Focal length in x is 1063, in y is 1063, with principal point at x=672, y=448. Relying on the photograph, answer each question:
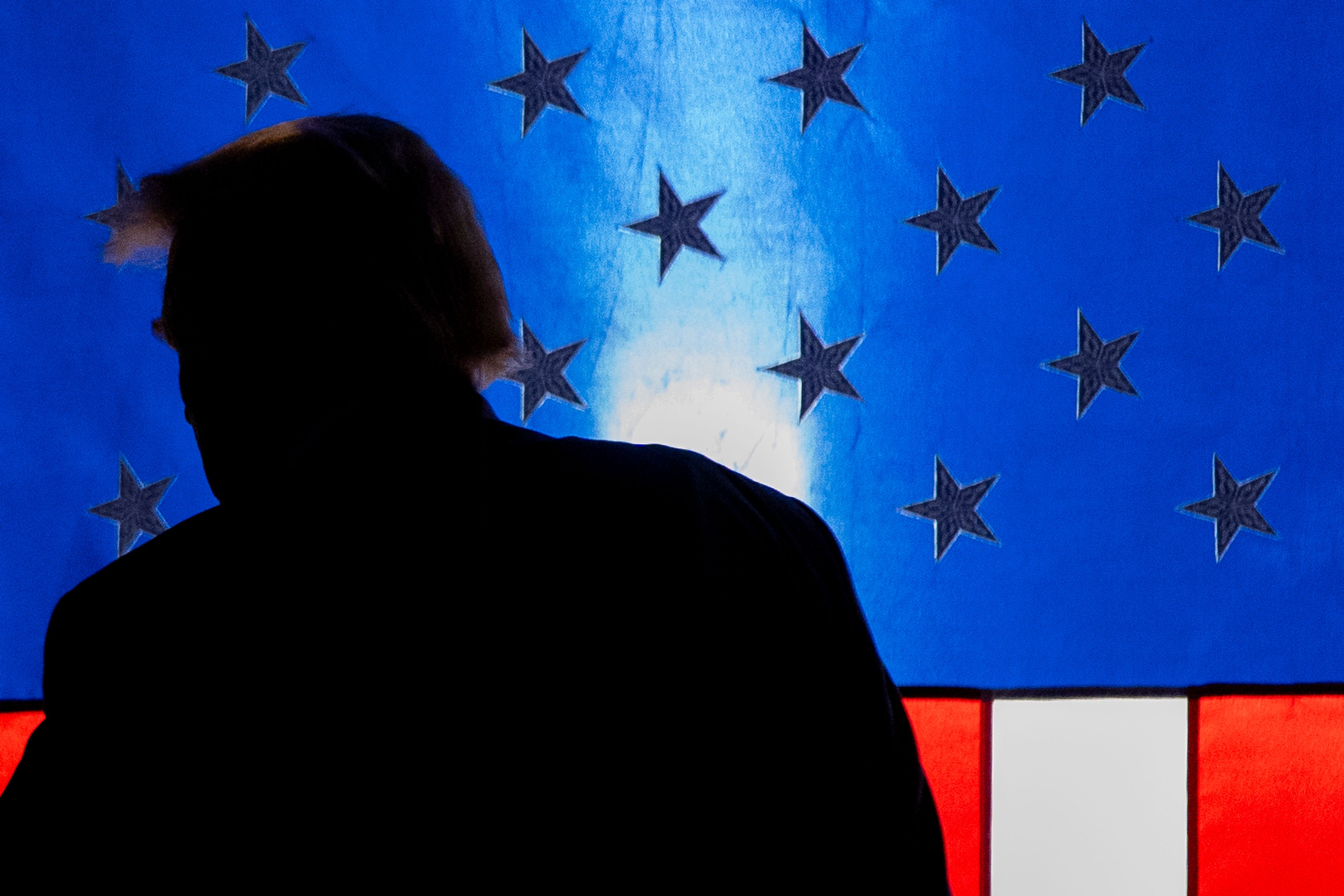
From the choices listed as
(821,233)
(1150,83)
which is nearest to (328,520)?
(821,233)

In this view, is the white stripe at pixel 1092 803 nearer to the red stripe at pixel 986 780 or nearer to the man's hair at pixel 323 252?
the red stripe at pixel 986 780

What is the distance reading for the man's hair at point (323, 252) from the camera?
574mm

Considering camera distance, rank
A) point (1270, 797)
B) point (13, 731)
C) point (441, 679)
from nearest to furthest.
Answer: point (441, 679), point (13, 731), point (1270, 797)

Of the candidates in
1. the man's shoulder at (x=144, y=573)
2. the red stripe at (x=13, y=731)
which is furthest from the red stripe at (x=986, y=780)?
the red stripe at (x=13, y=731)

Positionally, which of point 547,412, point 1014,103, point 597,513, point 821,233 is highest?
point 1014,103

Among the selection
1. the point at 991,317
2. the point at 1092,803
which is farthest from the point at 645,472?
the point at 1092,803

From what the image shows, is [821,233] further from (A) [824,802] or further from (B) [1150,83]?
(A) [824,802]

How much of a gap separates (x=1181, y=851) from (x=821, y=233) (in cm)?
74

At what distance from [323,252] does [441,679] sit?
0.24 m

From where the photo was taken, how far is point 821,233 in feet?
3.51

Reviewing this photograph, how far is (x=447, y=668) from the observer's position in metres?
0.50

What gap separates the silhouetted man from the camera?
→ 492 mm

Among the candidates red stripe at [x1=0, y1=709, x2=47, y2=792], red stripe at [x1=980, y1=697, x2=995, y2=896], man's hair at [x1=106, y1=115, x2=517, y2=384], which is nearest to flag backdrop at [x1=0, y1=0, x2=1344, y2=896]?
red stripe at [x1=980, y1=697, x2=995, y2=896]

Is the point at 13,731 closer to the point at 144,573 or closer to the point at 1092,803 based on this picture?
the point at 144,573
